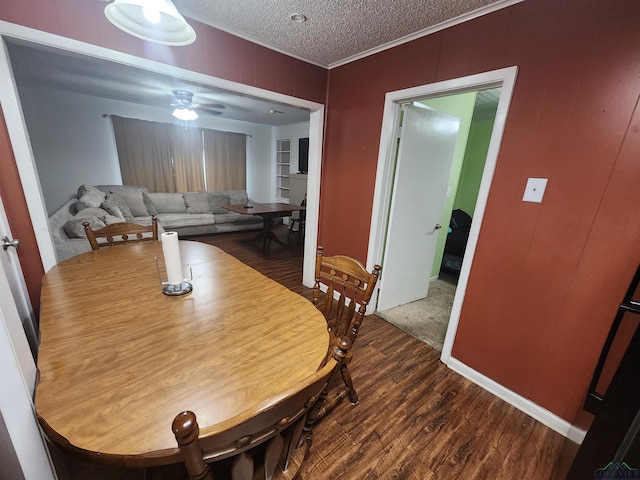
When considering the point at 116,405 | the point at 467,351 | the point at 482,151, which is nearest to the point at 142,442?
the point at 116,405

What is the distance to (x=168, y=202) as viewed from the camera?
4.91 metres

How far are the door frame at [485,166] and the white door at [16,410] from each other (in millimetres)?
2084

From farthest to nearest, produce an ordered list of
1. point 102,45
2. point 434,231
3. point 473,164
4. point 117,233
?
1. point 473,164
2. point 434,231
3. point 117,233
4. point 102,45

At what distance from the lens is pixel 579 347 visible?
1.38 metres

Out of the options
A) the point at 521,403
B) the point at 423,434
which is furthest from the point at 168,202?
the point at 521,403

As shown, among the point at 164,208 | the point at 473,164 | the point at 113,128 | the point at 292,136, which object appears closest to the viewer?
the point at 113,128

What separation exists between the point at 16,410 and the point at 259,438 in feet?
1.89

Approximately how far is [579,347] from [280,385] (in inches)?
65.6

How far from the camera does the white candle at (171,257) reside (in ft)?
3.84

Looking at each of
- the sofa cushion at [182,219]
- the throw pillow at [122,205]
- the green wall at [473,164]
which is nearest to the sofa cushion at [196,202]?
the sofa cushion at [182,219]

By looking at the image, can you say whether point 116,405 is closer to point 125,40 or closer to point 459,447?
point 459,447

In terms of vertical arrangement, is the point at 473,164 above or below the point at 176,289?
above

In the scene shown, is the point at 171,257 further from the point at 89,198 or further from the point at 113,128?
the point at 113,128

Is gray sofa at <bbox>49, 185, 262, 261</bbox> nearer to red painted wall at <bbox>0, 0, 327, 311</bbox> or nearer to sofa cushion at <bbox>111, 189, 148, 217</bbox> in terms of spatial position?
sofa cushion at <bbox>111, 189, 148, 217</bbox>
